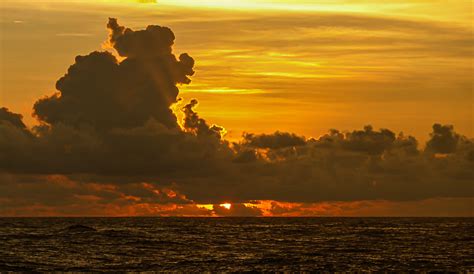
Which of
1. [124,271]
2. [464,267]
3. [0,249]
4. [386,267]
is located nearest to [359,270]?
[386,267]

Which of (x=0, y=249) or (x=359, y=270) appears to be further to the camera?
(x=0, y=249)

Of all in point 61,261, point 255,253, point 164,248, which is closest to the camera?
point 61,261

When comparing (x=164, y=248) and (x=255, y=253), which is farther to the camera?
(x=164, y=248)

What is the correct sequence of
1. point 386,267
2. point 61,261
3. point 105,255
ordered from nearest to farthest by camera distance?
point 386,267, point 61,261, point 105,255

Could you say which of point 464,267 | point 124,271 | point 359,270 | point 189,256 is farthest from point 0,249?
point 464,267

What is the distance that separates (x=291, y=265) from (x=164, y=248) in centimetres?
4122

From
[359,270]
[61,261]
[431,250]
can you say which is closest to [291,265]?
[359,270]

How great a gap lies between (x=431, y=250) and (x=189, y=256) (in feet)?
128

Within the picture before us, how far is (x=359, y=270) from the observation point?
9619 centimetres

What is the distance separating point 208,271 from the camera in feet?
311

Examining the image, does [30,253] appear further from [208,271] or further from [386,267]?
[386,267]

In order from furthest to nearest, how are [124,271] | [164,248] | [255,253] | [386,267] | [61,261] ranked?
[164,248], [255,253], [61,261], [386,267], [124,271]

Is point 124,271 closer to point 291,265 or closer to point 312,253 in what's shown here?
point 291,265

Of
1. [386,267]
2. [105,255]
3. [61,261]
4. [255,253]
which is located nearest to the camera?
[386,267]
